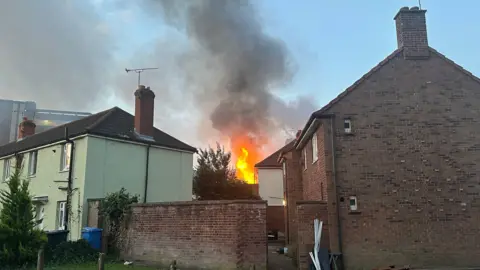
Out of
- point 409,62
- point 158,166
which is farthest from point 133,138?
point 409,62

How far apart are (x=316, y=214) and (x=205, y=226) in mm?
3860

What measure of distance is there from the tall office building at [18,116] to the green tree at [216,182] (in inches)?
1275

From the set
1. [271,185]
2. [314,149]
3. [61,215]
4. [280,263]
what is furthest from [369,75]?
[271,185]

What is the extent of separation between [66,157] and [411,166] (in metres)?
16.8

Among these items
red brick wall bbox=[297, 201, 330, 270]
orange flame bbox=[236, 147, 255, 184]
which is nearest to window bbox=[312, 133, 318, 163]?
red brick wall bbox=[297, 201, 330, 270]

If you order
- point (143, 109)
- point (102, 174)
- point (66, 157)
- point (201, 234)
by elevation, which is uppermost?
point (143, 109)

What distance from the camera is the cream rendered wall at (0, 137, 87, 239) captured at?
20.1 metres

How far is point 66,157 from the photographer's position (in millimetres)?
21969

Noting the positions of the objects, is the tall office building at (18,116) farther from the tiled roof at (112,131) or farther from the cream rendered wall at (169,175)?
the cream rendered wall at (169,175)

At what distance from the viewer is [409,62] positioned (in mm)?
15453

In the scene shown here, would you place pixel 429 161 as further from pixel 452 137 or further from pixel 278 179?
pixel 278 179

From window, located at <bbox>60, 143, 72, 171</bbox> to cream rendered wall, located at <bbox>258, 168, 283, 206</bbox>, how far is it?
835 inches

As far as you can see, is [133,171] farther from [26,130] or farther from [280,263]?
[26,130]

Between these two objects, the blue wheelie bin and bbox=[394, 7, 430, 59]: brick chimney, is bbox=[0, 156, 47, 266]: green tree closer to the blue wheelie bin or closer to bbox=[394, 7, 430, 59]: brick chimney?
the blue wheelie bin
